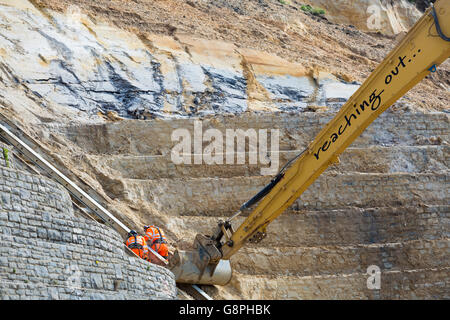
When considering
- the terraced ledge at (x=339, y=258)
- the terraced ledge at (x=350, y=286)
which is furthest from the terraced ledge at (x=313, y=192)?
the terraced ledge at (x=350, y=286)

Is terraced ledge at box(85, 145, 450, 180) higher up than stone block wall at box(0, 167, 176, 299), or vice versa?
terraced ledge at box(85, 145, 450, 180)

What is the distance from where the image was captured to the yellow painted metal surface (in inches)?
433

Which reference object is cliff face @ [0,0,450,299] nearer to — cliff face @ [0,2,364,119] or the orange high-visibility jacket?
cliff face @ [0,2,364,119]

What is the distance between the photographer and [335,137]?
1253cm

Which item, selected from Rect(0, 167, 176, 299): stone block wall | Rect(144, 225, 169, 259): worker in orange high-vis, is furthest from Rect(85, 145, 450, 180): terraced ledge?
Rect(0, 167, 176, 299): stone block wall

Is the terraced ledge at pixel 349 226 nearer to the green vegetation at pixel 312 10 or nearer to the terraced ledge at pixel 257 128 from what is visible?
the terraced ledge at pixel 257 128

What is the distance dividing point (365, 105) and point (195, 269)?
4.69 m

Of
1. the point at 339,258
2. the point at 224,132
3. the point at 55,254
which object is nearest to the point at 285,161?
the point at 224,132

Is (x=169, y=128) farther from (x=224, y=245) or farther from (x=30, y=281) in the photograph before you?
(x=30, y=281)

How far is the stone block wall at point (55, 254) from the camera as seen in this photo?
1036 cm

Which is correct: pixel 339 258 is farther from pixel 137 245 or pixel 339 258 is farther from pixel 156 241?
pixel 137 245

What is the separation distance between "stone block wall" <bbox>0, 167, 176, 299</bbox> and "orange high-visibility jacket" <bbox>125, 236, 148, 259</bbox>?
155cm

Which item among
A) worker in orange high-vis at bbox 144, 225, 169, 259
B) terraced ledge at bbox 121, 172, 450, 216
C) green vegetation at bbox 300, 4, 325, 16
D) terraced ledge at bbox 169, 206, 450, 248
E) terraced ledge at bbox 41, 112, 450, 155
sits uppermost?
green vegetation at bbox 300, 4, 325, 16

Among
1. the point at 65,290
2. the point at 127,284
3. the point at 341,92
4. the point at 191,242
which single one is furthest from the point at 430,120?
the point at 65,290
